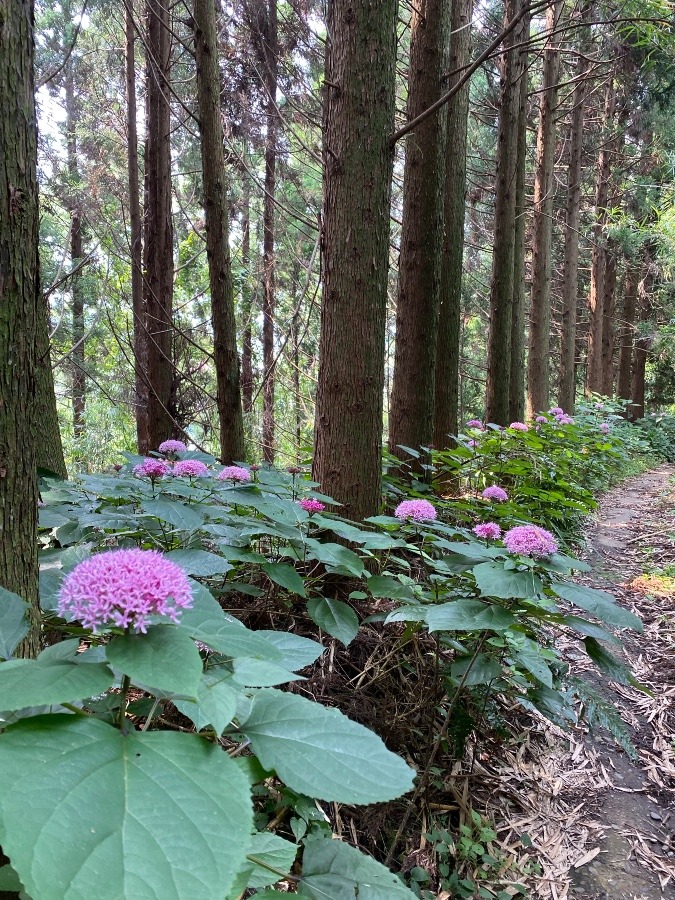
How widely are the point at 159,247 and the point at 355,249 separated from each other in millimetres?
4099

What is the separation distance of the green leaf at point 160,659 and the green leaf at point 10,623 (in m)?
0.24

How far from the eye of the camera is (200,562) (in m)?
1.45

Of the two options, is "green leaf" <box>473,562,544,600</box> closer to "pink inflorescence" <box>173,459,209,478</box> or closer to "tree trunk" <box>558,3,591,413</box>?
"pink inflorescence" <box>173,459,209,478</box>

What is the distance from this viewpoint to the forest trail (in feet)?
6.15

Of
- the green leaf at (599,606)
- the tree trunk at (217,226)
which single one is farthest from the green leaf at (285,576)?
the tree trunk at (217,226)

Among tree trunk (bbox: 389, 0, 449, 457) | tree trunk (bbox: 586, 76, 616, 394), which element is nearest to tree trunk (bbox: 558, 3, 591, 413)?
tree trunk (bbox: 586, 76, 616, 394)

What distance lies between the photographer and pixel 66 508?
2.01 meters

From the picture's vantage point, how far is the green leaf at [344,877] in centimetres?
89

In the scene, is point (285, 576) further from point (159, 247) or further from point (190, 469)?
point (159, 247)

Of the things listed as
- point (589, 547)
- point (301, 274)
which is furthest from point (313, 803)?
point (301, 274)

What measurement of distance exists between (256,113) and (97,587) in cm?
788

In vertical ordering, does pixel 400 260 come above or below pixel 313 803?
above

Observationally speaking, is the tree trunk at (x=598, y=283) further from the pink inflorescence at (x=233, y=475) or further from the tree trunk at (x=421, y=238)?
the pink inflorescence at (x=233, y=475)

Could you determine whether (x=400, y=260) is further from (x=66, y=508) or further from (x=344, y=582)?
(x=66, y=508)
